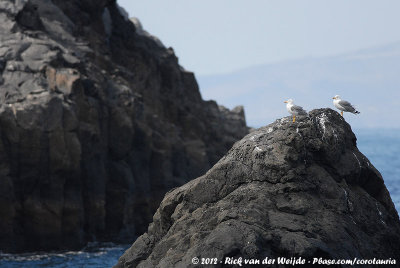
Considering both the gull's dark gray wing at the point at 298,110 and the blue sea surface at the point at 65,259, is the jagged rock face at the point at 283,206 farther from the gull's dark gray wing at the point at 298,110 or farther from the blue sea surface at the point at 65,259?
the blue sea surface at the point at 65,259

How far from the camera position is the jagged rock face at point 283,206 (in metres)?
14.7

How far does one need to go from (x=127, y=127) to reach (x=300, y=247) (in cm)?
2575

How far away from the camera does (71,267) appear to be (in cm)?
3050

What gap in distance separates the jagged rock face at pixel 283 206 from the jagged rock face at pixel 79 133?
→ 52.9 ft

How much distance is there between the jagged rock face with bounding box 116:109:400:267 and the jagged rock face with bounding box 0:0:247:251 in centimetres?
1612

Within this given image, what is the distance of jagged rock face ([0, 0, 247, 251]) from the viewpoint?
33.1 metres

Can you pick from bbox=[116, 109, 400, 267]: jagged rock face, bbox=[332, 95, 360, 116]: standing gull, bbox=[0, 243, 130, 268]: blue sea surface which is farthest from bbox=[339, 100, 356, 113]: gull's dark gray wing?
bbox=[0, 243, 130, 268]: blue sea surface

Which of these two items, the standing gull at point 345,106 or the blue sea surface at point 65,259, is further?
the blue sea surface at point 65,259

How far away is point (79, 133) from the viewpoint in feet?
116

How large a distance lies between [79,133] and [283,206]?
815 inches

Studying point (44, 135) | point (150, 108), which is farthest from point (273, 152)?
point (150, 108)

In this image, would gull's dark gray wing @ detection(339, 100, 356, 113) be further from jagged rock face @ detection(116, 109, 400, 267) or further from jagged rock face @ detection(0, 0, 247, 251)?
jagged rock face @ detection(0, 0, 247, 251)

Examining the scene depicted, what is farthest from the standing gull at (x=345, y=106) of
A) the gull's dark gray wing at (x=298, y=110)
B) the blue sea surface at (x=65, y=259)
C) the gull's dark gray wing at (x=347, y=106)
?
the blue sea surface at (x=65, y=259)

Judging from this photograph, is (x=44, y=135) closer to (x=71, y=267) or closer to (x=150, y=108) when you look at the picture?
(x=71, y=267)
